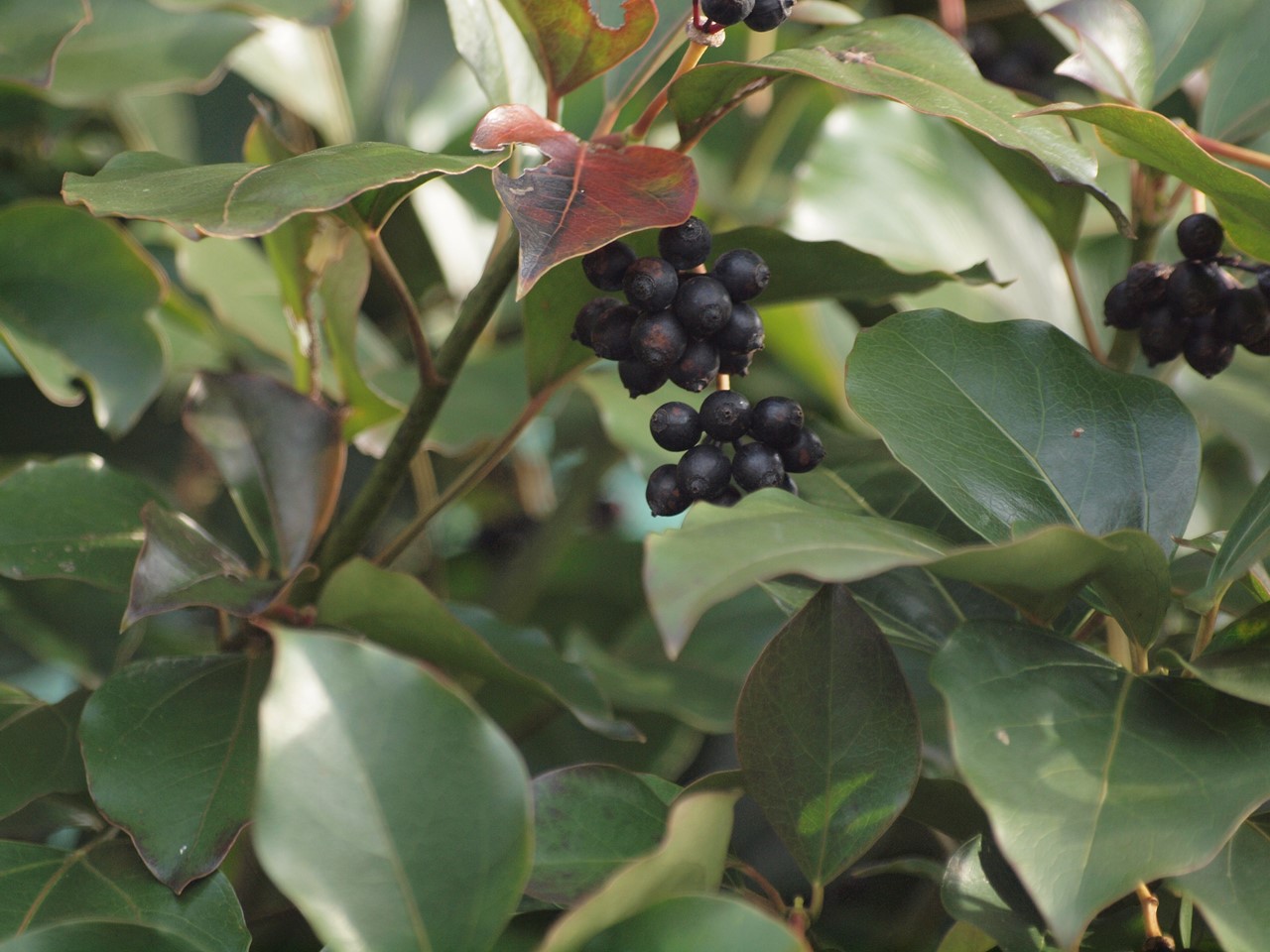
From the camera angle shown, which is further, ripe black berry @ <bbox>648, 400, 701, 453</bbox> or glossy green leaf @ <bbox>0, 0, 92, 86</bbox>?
glossy green leaf @ <bbox>0, 0, 92, 86</bbox>

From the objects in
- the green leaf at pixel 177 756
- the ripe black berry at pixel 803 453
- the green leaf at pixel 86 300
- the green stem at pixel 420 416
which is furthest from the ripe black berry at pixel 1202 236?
the green leaf at pixel 86 300

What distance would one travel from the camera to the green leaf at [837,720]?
56 cm

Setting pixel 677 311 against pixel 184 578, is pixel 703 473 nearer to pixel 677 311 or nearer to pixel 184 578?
pixel 677 311

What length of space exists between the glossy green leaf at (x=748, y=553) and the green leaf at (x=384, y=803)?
0.09m

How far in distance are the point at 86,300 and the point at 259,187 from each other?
464mm

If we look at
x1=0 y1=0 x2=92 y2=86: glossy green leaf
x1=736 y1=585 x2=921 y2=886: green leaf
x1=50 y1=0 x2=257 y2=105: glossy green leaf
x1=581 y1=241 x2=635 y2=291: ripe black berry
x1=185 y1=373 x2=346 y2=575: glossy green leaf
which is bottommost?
x1=185 y1=373 x2=346 y2=575: glossy green leaf

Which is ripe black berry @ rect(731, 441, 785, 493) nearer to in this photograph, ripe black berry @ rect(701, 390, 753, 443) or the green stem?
ripe black berry @ rect(701, 390, 753, 443)

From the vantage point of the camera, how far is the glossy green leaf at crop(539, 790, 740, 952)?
0.40 m

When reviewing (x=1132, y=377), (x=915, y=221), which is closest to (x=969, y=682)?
(x=1132, y=377)

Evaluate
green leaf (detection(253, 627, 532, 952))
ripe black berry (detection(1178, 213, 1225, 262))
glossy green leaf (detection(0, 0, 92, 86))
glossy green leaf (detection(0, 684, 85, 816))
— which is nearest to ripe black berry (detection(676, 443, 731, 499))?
green leaf (detection(253, 627, 532, 952))

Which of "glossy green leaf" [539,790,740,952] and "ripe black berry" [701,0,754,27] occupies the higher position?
"ripe black berry" [701,0,754,27]

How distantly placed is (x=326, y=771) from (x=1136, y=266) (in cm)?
57

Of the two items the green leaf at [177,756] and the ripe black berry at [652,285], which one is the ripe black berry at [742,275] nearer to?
the ripe black berry at [652,285]

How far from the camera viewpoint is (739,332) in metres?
0.64
